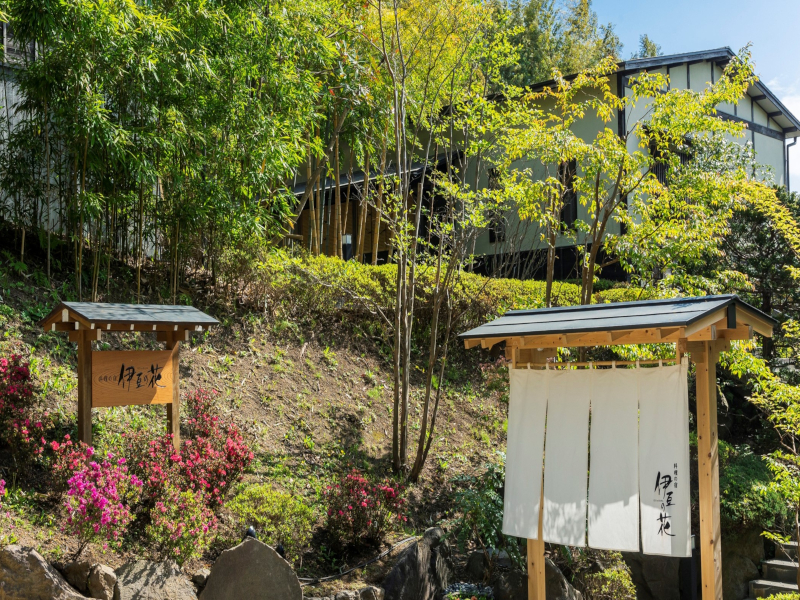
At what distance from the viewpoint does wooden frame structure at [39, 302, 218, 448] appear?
5902mm

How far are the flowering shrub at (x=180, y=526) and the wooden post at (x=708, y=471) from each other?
4.15 meters

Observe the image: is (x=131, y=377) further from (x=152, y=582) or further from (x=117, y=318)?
(x=152, y=582)

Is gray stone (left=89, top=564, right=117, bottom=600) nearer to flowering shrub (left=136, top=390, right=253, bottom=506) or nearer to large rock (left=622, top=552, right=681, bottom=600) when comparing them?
flowering shrub (left=136, top=390, right=253, bottom=506)

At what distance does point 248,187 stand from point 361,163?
4.81 meters

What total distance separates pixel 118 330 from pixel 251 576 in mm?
2598

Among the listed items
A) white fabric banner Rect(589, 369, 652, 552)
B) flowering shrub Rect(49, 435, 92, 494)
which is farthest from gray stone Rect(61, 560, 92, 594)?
white fabric banner Rect(589, 369, 652, 552)

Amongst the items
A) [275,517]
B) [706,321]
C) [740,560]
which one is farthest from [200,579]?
[740,560]

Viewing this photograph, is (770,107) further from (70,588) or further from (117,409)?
(70,588)

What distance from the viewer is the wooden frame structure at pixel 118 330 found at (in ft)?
19.4

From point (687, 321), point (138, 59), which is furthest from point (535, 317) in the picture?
point (138, 59)

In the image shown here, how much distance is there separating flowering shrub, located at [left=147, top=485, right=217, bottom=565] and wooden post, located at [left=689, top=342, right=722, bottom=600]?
4.15m

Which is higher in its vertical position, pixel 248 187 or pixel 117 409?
pixel 248 187

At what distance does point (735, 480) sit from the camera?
854 centimetres

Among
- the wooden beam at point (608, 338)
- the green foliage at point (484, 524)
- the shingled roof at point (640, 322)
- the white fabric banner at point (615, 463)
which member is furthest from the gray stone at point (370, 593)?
the wooden beam at point (608, 338)
